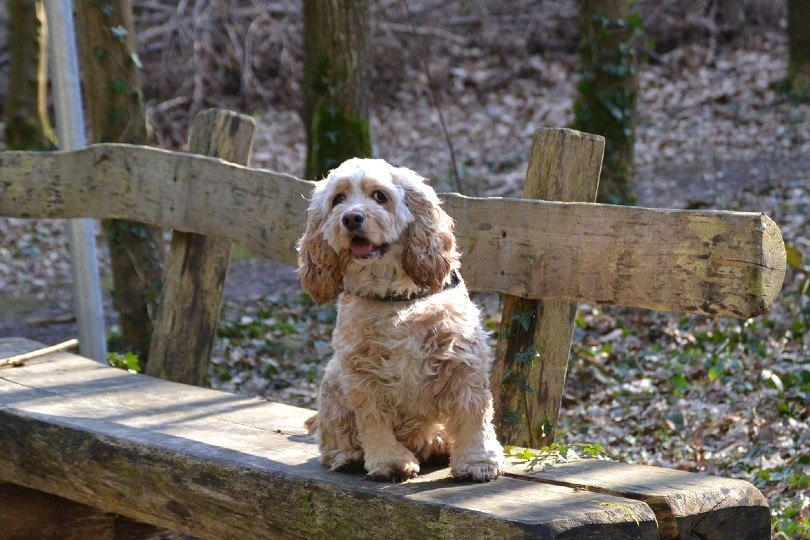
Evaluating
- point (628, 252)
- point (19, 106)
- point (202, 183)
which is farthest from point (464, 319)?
point (19, 106)

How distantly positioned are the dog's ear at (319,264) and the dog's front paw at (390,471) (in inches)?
26.4

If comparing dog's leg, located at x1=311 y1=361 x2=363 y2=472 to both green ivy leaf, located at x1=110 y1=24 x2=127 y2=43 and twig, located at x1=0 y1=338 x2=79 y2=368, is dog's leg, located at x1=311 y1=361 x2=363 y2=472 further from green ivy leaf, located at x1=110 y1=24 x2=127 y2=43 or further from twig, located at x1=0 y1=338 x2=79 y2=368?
green ivy leaf, located at x1=110 y1=24 x2=127 y2=43

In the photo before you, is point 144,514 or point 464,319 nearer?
point 464,319

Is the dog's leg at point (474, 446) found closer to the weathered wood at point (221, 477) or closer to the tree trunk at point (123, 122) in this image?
the weathered wood at point (221, 477)

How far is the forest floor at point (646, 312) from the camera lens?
5934 mm

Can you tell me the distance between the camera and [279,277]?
10.9 m

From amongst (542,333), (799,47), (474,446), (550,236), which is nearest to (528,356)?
(542,333)

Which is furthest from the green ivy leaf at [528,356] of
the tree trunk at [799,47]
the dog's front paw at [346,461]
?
the tree trunk at [799,47]

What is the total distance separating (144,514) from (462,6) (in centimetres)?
1548

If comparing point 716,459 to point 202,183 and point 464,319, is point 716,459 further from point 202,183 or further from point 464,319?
point 202,183

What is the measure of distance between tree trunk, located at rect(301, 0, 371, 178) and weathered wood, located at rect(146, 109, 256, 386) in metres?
2.96

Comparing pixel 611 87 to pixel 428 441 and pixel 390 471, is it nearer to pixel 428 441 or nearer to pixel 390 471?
pixel 428 441

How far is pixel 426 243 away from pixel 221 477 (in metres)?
1.18

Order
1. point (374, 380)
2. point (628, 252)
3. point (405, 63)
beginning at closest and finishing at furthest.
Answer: point (374, 380) < point (628, 252) < point (405, 63)
